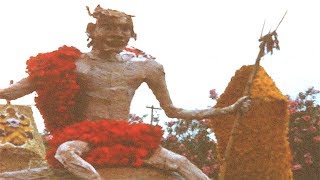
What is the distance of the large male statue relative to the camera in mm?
6020

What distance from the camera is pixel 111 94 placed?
627 cm

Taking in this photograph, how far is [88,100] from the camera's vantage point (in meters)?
6.29

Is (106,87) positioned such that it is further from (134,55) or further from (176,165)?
(176,165)

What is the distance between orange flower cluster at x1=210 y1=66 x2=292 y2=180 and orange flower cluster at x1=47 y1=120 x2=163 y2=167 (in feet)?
12.2

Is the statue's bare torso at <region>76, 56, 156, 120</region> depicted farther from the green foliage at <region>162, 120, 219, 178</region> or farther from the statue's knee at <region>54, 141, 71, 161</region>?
the green foliage at <region>162, 120, 219, 178</region>

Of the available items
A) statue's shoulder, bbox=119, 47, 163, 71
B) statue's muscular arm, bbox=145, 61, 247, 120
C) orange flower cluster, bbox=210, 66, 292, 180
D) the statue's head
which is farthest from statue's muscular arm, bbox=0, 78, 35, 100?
orange flower cluster, bbox=210, 66, 292, 180

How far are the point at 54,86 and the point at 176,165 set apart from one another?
127 centimetres

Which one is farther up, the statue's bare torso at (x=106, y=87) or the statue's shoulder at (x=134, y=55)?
the statue's shoulder at (x=134, y=55)

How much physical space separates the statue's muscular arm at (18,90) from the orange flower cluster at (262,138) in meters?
4.09

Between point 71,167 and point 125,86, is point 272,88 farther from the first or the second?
point 71,167

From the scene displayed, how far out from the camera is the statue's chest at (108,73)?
20.6 ft

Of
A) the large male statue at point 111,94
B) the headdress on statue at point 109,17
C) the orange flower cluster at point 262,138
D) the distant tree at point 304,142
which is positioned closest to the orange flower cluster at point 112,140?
the large male statue at point 111,94

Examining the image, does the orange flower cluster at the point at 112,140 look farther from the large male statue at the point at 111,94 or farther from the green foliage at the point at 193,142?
the green foliage at the point at 193,142

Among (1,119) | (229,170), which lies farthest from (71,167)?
(1,119)
